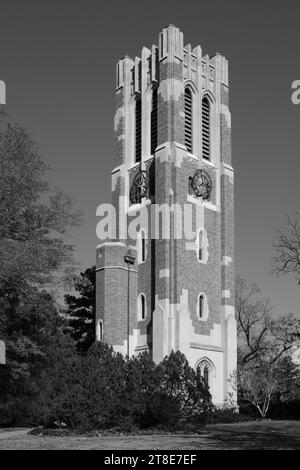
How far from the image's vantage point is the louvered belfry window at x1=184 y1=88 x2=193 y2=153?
45.2 meters

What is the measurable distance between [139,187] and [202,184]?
13.1 ft

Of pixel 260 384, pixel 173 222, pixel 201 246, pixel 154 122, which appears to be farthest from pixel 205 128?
pixel 260 384

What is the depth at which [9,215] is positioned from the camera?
24.8 m

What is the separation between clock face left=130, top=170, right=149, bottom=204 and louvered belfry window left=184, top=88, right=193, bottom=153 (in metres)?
3.31

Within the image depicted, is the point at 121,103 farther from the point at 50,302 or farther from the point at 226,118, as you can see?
the point at 50,302

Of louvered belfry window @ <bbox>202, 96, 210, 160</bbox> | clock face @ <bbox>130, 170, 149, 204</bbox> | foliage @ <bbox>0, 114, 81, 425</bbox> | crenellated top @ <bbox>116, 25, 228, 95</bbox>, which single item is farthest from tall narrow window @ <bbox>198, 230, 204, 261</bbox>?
foliage @ <bbox>0, 114, 81, 425</bbox>

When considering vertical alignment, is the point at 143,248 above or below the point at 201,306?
above

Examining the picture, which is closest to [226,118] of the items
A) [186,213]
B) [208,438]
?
[186,213]

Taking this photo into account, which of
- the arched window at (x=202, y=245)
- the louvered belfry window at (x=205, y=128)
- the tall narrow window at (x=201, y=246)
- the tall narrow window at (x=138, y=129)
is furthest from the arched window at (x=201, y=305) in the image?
the tall narrow window at (x=138, y=129)

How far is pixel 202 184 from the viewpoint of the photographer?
147 ft

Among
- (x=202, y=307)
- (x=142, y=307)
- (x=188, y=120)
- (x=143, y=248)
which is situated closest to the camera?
(x=202, y=307)

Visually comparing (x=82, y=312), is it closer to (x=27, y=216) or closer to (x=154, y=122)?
(x=154, y=122)

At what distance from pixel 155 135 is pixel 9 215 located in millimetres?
22471
